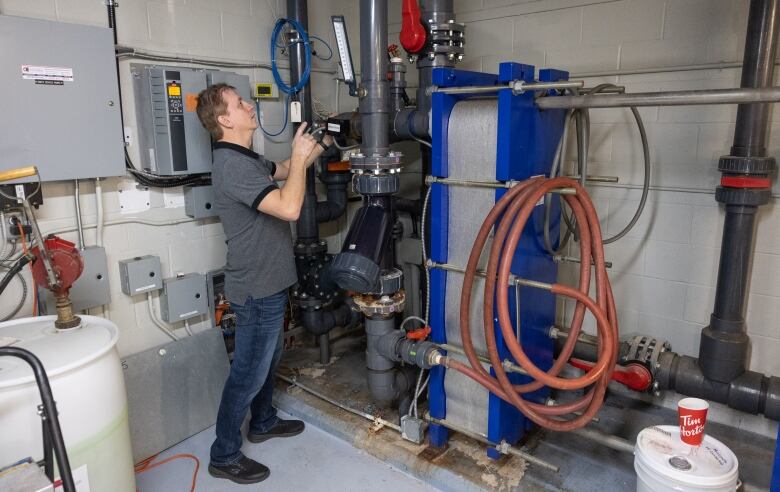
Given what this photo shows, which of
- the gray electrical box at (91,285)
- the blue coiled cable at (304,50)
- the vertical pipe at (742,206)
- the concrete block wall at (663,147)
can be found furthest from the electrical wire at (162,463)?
the vertical pipe at (742,206)

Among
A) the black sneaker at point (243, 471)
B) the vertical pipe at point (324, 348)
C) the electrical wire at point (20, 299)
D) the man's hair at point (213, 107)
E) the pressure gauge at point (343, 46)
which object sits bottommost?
the black sneaker at point (243, 471)

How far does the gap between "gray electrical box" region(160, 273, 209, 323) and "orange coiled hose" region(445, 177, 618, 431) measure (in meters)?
1.42

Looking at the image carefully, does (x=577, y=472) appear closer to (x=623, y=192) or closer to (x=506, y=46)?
(x=623, y=192)

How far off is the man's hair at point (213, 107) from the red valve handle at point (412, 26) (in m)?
0.82

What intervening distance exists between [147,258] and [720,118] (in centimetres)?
260

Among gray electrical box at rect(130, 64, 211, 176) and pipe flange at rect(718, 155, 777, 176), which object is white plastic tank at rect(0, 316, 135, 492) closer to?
gray electrical box at rect(130, 64, 211, 176)

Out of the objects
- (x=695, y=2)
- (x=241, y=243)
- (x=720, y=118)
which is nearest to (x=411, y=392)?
(x=241, y=243)

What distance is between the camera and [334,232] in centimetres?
363

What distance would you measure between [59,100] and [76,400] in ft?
3.83

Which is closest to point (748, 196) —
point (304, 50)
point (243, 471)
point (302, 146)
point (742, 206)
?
point (742, 206)

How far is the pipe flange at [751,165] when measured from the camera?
2117 mm

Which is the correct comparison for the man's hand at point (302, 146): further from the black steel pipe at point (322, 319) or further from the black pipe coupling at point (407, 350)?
the black steel pipe at point (322, 319)

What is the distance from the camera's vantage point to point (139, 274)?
2477 millimetres

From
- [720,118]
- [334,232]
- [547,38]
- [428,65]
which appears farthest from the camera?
[334,232]
